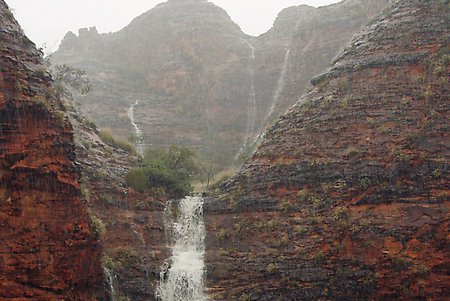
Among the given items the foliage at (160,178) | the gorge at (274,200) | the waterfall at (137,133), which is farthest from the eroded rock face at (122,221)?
the waterfall at (137,133)

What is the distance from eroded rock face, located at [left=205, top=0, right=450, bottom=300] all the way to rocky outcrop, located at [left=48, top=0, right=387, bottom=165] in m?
17.0

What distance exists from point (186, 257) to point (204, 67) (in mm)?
36962

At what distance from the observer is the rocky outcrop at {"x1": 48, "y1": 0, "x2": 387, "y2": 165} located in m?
48.8

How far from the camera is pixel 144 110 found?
175ft

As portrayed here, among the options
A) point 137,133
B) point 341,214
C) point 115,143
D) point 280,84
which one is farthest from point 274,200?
point 280,84

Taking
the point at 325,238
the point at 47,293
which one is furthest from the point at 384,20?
the point at 47,293

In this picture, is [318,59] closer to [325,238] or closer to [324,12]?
[324,12]

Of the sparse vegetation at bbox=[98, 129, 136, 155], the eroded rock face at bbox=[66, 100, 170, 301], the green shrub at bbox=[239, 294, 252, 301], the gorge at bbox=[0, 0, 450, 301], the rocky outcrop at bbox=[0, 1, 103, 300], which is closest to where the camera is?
the rocky outcrop at bbox=[0, 1, 103, 300]

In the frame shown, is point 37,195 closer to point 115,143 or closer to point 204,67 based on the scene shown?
point 115,143

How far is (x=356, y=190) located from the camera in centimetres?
2430

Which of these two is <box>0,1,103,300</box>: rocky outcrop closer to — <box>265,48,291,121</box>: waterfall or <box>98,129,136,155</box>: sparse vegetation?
<box>98,129,136,155</box>: sparse vegetation

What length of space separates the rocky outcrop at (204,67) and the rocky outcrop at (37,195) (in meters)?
30.6

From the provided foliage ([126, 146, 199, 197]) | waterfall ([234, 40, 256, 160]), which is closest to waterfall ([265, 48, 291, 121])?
waterfall ([234, 40, 256, 160])

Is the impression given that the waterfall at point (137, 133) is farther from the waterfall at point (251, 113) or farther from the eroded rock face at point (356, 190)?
the eroded rock face at point (356, 190)
